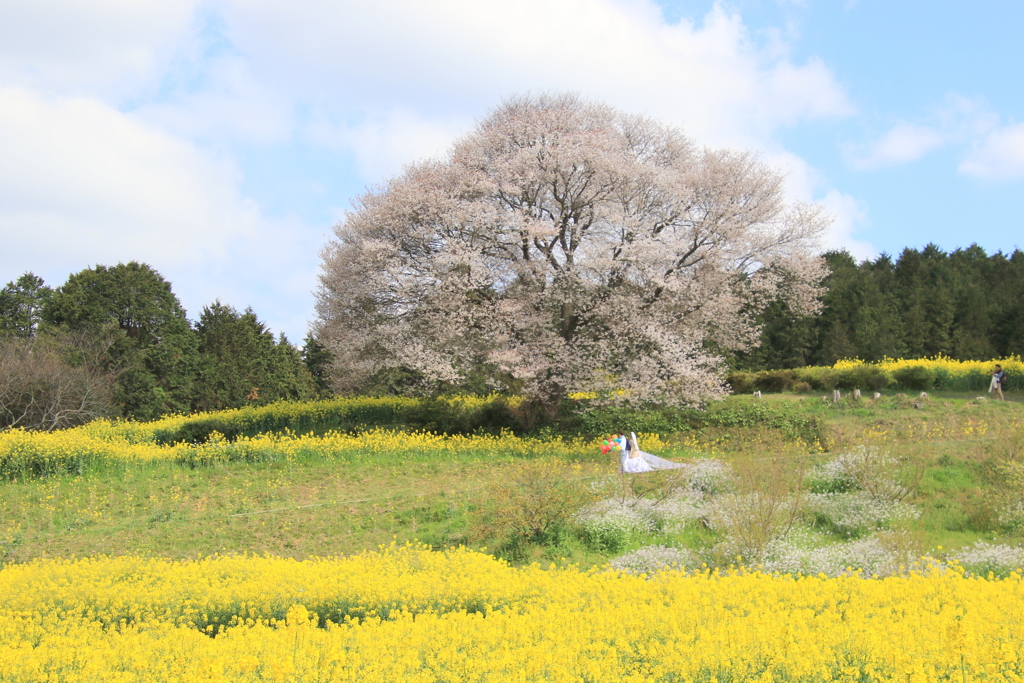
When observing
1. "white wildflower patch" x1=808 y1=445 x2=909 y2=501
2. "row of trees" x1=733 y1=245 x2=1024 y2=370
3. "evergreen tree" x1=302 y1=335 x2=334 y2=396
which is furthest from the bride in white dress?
"evergreen tree" x1=302 y1=335 x2=334 y2=396

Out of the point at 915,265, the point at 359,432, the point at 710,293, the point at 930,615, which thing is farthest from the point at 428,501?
the point at 915,265

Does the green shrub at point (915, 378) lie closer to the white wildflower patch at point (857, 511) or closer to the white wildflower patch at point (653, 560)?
→ the white wildflower patch at point (857, 511)

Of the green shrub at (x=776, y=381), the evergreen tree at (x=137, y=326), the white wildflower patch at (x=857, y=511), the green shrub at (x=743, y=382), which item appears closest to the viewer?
the white wildflower patch at (x=857, y=511)

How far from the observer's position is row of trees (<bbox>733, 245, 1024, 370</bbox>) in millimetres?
36062

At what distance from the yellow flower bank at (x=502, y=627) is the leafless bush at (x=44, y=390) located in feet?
55.8

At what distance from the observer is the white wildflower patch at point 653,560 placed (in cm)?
784

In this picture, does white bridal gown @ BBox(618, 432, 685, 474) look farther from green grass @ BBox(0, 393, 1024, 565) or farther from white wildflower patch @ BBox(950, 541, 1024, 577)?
white wildflower patch @ BBox(950, 541, 1024, 577)

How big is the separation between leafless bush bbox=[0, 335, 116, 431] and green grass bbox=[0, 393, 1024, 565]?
30.8 feet

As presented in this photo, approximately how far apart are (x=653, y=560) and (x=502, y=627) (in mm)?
3248

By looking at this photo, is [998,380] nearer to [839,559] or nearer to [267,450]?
[839,559]

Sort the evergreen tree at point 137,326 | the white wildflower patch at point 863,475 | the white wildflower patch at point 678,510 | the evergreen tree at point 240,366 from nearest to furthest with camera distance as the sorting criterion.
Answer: the white wildflower patch at point 678,510 < the white wildflower patch at point 863,475 < the evergreen tree at point 137,326 < the evergreen tree at point 240,366

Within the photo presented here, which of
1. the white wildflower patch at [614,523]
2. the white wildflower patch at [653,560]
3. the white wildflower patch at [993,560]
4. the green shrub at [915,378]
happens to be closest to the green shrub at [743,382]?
the green shrub at [915,378]

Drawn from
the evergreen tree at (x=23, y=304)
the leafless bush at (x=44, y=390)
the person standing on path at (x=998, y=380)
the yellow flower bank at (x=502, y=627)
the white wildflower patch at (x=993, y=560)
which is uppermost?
the evergreen tree at (x=23, y=304)

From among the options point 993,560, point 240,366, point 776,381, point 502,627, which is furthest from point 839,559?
point 240,366
